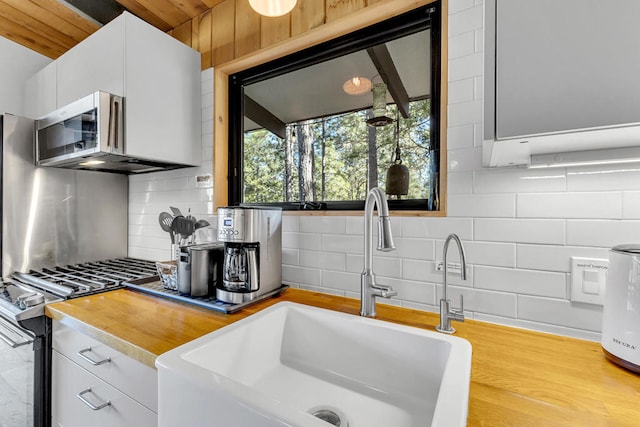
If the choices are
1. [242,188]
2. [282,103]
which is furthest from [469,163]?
[242,188]

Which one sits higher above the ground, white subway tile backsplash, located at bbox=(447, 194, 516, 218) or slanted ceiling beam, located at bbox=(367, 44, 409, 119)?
slanted ceiling beam, located at bbox=(367, 44, 409, 119)

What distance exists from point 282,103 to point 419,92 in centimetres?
71

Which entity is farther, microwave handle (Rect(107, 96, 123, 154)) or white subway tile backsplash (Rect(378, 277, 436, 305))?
microwave handle (Rect(107, 96, 123, 154))

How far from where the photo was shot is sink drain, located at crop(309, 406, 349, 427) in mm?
686

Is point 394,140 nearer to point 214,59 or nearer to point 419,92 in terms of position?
point 419,92

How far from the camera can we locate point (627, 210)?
76 cm

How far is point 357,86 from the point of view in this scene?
129 centimetres

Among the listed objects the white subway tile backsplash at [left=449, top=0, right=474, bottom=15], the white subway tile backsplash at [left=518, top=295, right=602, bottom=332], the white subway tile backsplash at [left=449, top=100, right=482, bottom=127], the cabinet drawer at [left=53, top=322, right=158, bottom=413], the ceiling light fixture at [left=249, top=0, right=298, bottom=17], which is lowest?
the cabinet drawer at [left=53, top=322, right=158, bottom=413]

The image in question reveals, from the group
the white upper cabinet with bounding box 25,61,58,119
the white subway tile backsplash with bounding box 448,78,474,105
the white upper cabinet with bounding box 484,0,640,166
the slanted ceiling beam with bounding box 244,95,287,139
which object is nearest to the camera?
the white upper cabinet with bounding box 484,0,640,166

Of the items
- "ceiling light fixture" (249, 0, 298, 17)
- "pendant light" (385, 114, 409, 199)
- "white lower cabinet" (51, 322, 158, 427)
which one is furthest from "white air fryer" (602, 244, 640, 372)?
"ceiling light fixture" (249, 0, 298, 17)

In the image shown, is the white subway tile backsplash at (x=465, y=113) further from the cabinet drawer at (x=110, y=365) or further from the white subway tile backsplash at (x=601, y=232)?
the cabinet drawer at (x=110, y=365)

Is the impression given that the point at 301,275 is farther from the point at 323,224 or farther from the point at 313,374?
the point at 313,374

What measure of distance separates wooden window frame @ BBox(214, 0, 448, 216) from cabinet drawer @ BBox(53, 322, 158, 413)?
0.79 meters

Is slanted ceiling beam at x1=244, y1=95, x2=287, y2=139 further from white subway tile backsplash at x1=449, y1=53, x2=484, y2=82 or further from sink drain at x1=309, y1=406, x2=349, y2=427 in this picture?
sink drain at x1=309, y1=406, x2=349, y2=427
